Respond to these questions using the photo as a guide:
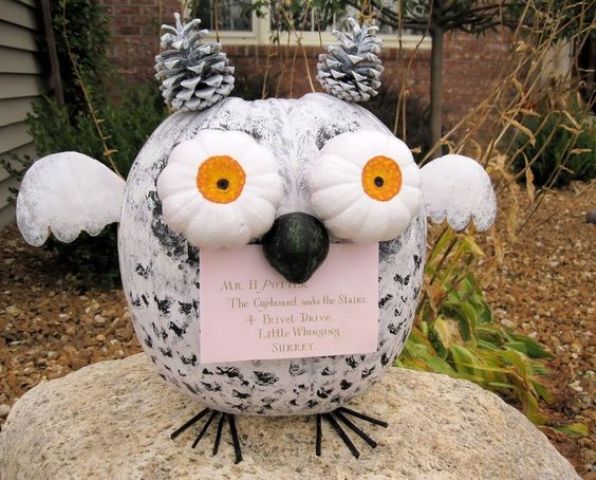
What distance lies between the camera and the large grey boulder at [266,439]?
1613mm

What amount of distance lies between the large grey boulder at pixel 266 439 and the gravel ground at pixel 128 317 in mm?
771

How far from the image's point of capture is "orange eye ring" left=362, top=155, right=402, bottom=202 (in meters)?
1.28

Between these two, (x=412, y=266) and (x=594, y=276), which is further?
(x=594, y=276)

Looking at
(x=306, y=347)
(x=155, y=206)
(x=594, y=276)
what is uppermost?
(x=155, y=206)

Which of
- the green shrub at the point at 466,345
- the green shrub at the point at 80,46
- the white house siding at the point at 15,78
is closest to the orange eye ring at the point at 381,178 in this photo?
the green shrub at the point at 466,345

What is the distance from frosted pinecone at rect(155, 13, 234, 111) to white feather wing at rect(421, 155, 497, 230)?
0.51m

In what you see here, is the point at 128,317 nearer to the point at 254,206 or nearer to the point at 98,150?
the point at 98,150

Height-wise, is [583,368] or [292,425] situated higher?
[292,425]

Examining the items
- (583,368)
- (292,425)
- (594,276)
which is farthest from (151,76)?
(292,425)

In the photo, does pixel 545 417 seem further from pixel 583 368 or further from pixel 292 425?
pixel 292 425

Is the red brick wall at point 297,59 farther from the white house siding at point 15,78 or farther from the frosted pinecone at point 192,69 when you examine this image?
the frosted pinecone at point 192,69

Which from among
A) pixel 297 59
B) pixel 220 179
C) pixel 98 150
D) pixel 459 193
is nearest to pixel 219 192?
pixel 220 179

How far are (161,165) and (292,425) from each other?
29.3 inches

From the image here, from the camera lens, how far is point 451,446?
1749 mm
